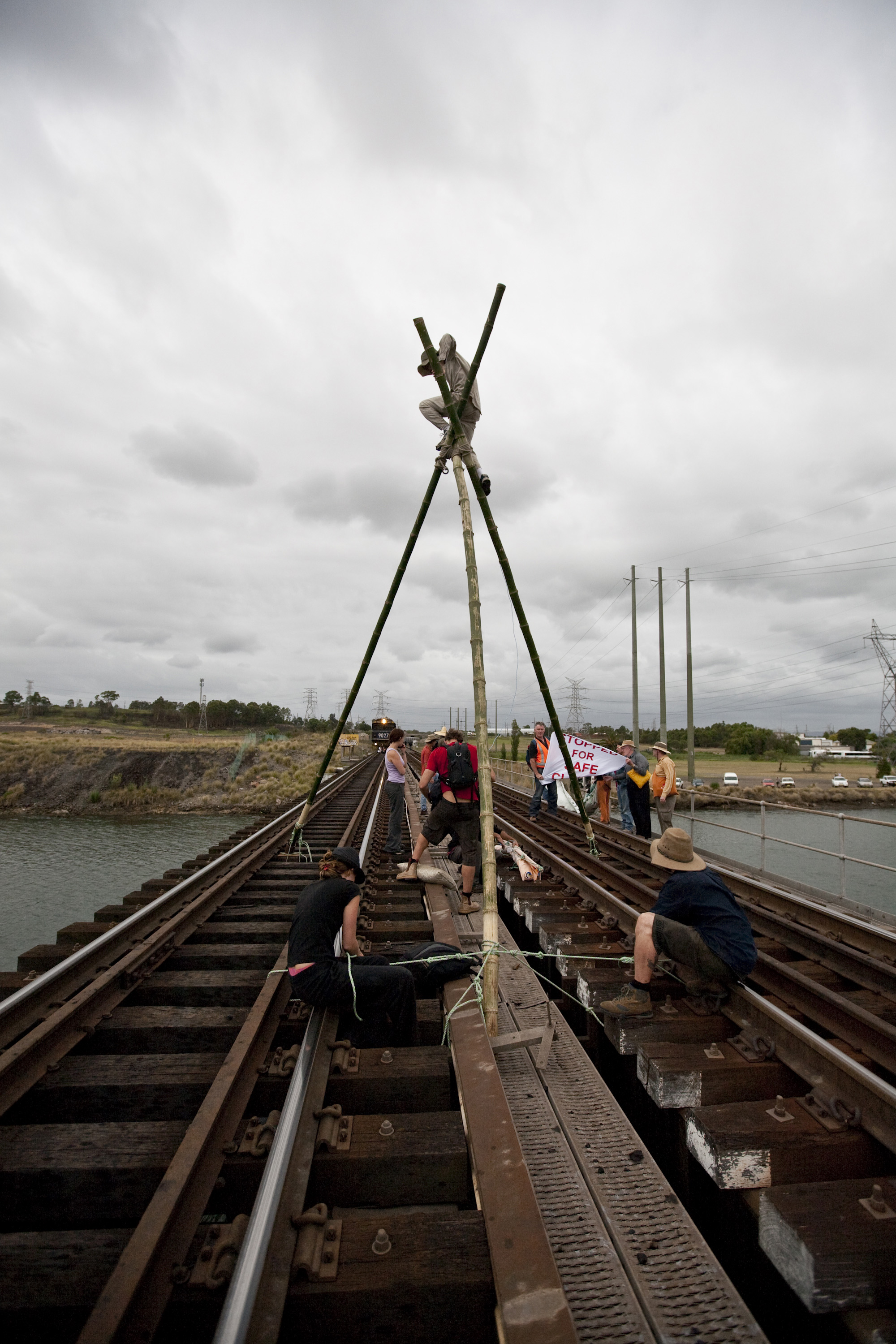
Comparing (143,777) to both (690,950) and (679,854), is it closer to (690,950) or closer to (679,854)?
(679,854)

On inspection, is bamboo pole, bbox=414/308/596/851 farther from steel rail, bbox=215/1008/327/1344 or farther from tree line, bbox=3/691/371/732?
tree line, bbox=3/691/371/732

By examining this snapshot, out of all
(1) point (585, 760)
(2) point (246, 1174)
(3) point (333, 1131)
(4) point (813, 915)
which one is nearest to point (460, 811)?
(3) point (333, 1131)

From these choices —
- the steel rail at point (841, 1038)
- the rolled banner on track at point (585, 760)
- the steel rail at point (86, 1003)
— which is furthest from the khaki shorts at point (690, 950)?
the rolled banner on track at point (585, 760)

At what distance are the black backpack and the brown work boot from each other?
8.68 feet

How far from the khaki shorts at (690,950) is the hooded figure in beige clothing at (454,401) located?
315cm

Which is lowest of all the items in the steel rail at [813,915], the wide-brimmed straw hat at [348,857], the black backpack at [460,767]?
the steel rail at [813,915]

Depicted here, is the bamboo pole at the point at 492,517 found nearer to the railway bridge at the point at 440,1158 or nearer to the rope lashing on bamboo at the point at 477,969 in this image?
the rope lashing on bamboo at the point at 477,969

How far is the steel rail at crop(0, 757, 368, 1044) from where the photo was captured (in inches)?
142

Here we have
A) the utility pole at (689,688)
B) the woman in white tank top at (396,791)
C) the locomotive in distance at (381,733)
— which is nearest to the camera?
the woman in white tank top at (396,791)

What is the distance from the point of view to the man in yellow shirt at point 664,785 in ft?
36.4

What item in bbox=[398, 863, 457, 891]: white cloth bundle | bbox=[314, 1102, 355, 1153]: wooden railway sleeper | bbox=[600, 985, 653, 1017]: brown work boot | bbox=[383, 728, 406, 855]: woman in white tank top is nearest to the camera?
bbox=[314, 1102, 355, 1153]: wooden railway sleeper

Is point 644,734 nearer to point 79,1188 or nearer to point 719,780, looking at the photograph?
point 719,780

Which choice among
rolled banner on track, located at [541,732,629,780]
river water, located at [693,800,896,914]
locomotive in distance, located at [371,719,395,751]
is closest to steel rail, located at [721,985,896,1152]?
river water, located at [693,800,896,914]

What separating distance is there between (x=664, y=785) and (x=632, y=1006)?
7563 mm
